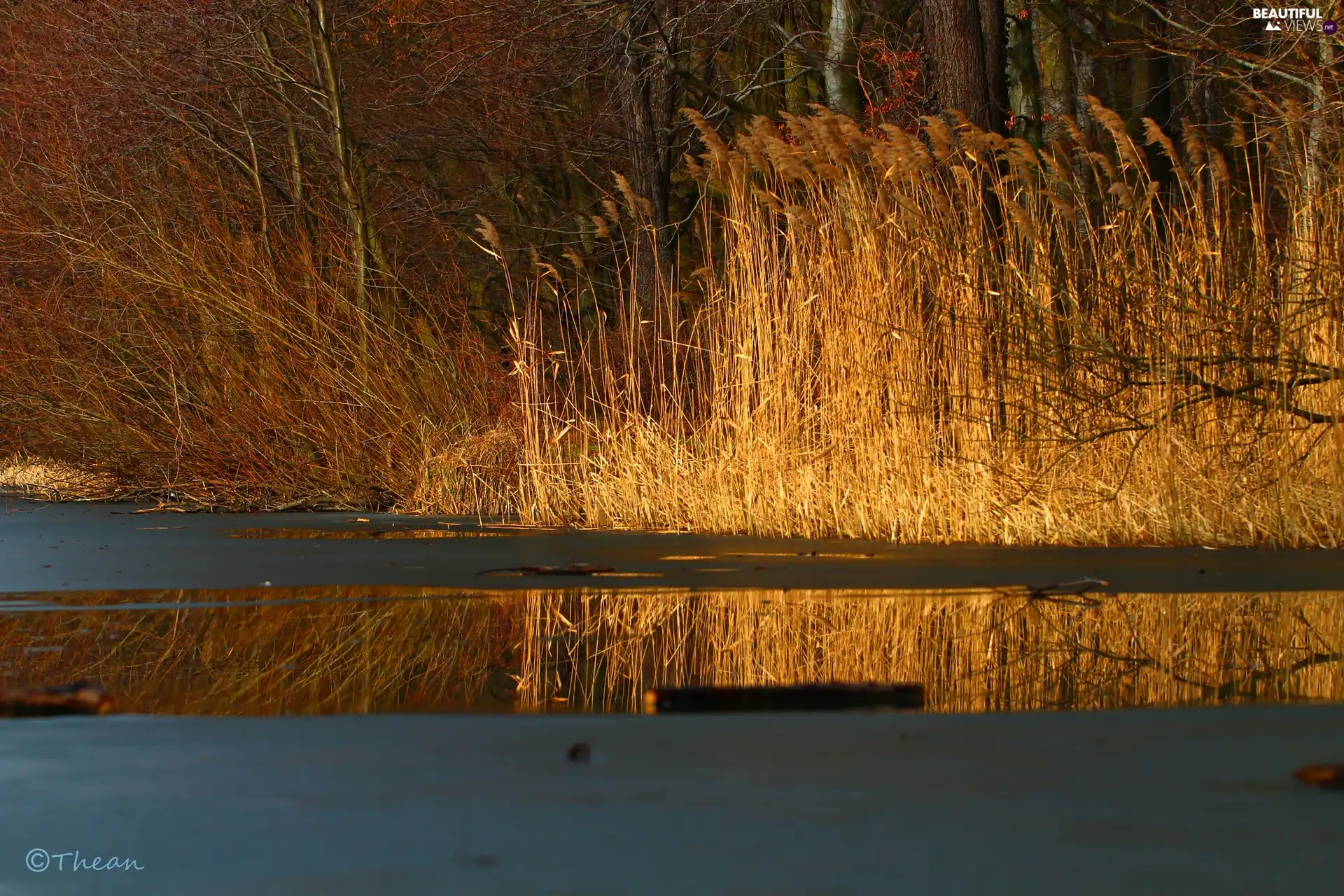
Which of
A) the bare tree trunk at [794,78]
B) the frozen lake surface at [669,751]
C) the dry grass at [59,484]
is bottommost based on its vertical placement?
the frozen lake surface at [669,751]

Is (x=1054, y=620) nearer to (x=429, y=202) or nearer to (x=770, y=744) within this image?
(x=770, y=744)

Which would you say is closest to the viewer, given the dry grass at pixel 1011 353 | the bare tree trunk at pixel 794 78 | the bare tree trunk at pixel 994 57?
the dry grass at pixel 1011 353

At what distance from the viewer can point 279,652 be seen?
4688 mm

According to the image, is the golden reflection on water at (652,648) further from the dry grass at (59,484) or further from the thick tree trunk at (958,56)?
the dry grass at (59,484)

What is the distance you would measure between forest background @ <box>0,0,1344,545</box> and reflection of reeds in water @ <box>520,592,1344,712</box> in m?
2.63

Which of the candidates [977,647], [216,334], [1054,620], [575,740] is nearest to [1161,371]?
[1054,620]

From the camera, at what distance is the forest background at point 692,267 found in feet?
27.1

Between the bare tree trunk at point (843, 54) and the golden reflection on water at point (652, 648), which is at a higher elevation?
the bare tree trunk at point (843, 54)

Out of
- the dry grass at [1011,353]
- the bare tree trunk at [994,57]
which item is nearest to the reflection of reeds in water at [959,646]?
the dry grass at [1011,353]

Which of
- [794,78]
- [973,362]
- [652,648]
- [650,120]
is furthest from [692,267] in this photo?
[652,648]

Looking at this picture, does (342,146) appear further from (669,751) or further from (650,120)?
(669,751)

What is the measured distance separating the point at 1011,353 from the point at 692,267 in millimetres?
12611

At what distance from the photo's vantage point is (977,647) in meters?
4.55

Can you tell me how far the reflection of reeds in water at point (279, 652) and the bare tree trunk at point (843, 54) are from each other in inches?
494
